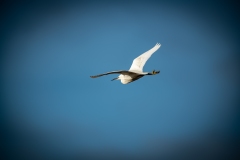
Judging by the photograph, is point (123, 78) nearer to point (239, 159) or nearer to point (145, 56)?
point (145, 56)

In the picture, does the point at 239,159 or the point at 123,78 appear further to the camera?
the point at 239,159

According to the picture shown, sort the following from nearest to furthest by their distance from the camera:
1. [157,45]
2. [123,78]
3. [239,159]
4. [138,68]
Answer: [123,78], [138,68], [157,45], [239,159]

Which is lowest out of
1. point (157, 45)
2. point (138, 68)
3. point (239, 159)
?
point (239, 159)

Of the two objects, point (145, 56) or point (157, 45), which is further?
point (157, 45)

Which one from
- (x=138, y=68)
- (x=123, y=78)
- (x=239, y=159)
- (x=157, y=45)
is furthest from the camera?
(x=239, y=159)

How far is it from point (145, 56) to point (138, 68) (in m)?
0.17

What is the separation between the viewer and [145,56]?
235cm

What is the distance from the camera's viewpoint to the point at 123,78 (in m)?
2.03

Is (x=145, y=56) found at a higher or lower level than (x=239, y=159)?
higher

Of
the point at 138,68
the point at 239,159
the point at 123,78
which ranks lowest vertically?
the point at 239,159

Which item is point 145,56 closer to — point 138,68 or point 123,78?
point 138,68

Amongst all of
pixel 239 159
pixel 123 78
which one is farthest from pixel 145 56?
pixel 239 159

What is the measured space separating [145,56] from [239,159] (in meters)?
2.06

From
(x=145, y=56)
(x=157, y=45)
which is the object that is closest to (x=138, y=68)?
(x=145, y=56)
